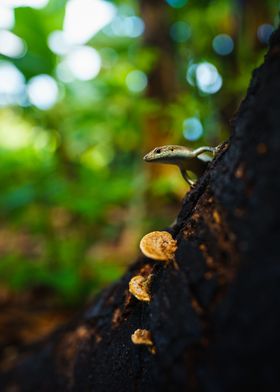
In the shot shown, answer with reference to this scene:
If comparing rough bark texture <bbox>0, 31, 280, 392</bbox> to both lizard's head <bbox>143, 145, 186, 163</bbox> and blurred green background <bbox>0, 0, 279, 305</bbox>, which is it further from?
blurred green background <bbox>0, 0, 279, 305</bbox>

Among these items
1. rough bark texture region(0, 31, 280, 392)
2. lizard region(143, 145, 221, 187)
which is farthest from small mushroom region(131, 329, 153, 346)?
lizard region(143, 145, 221, 187)

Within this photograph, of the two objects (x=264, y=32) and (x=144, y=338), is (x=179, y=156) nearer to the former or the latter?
(x=144, y=338)

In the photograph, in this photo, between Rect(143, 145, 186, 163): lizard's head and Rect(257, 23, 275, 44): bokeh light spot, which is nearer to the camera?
Rect(143, 145, 186, 163): lizard's head

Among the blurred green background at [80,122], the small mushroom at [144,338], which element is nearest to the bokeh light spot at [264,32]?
the blurred green background at [80,122]

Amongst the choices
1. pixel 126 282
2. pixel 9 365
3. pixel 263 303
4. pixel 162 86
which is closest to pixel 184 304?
pixel 263 303

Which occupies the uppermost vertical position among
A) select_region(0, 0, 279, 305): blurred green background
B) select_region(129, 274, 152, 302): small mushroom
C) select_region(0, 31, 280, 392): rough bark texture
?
select_region(0, 0, 279, 305): blurred green background

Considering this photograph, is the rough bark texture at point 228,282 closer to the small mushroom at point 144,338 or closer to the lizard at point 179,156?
the small mushroom at point 144,338

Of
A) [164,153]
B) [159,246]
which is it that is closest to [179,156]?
[164,153]
